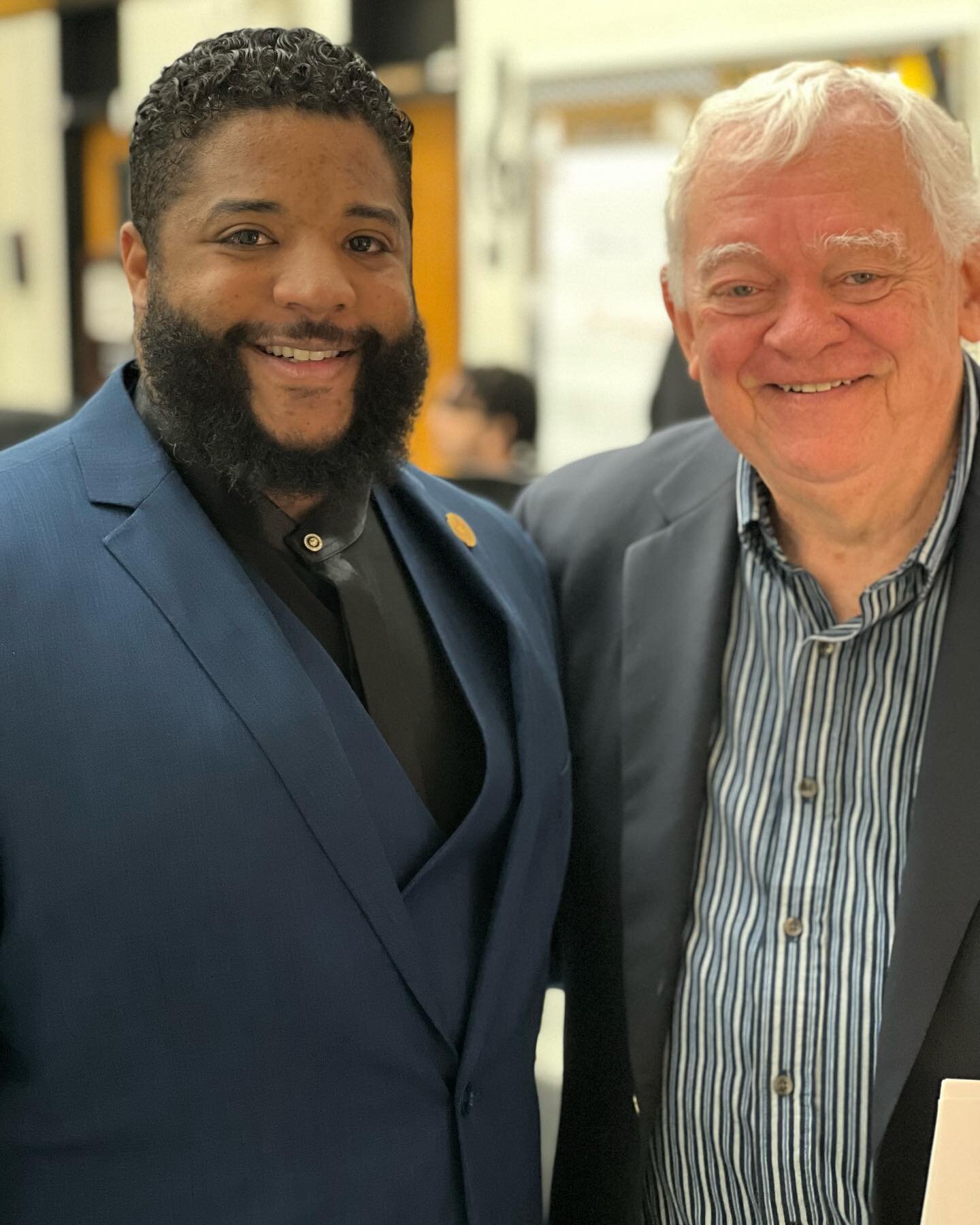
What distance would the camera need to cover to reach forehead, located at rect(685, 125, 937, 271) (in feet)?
5.79

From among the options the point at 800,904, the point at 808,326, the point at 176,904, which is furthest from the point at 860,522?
the point at 176,904

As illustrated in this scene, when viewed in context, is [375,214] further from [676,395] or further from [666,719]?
[676,395]

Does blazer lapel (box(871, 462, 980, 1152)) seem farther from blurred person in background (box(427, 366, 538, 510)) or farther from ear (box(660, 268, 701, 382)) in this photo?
blurred person in background (box(427, 366, 538, 510))

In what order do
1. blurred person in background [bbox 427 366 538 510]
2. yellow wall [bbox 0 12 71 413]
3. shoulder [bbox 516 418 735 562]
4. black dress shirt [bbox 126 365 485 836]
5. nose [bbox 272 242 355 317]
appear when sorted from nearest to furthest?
nose [bbox 272 242 355 317] → black dress shirt [bbox 126 365 485 836] → shoulder [bbox 516 418 735 562] → blurred person in background [bbox 427 366 538 510] → yellow wall [bbox 0 12 71 413]

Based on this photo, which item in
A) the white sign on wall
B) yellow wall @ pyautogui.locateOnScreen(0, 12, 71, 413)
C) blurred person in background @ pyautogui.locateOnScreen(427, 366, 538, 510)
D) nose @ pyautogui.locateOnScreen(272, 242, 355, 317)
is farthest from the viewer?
yellow wall @ pyautogui.locateOnScreen(0, 12, 71, 413)

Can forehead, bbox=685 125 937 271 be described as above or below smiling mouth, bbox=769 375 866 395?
above

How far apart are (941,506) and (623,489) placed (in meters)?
0.51

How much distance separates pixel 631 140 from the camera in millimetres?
6652

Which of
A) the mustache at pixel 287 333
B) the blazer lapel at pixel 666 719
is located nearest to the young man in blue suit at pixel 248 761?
the mustache at pixel 287 333

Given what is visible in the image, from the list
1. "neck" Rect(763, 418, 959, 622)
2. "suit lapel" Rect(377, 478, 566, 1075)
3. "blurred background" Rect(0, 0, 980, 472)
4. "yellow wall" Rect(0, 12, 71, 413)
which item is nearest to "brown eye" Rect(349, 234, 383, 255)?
"suit lapel" Rect(377, 478, 566, 1075)

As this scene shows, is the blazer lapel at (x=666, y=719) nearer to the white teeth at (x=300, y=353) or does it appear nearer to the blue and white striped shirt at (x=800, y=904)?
the blue and white striped shirt at (x=800, y=904)

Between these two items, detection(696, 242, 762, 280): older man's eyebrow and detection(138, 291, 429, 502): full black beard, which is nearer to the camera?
detection(138, 291, 429, 502): full black beard

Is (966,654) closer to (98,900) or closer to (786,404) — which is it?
(786,404)

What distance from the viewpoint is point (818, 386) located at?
1795mm
